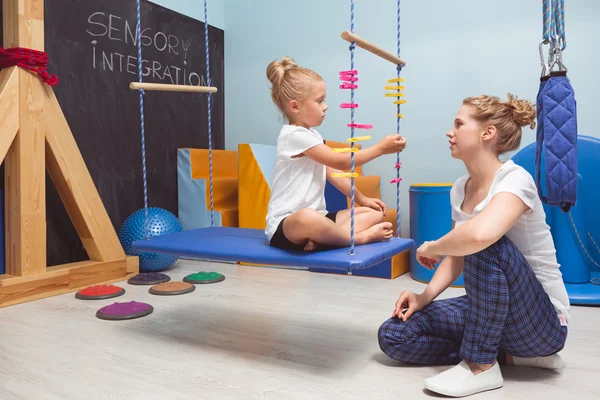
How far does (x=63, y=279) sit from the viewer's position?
2494 mm

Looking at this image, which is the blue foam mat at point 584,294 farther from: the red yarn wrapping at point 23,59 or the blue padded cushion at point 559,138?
the red yarn wrapping at point 23,59

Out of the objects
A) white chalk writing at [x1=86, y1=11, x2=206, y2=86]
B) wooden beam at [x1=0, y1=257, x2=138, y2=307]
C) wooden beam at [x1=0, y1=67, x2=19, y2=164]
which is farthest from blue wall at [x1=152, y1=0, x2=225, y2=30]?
wooden beam at [x1=0, y1=257, x2=138, y2=307]

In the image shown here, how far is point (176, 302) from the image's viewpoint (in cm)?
233

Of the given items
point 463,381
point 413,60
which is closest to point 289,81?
point 463,381

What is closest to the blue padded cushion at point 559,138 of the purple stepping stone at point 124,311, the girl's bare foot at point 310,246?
the girl's bare foot at point 310,246

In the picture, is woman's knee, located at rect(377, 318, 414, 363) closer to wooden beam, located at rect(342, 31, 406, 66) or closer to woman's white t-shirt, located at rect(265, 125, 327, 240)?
woman's white t-shirt, located at rect(265, 125, 327, 240)

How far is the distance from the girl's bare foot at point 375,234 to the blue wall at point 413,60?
1.60 metres

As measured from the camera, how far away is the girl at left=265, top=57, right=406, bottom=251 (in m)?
1.58

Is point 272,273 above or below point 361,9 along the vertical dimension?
below

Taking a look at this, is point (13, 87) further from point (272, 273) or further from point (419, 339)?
point (419, 339)

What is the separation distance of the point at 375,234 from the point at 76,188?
1.68m

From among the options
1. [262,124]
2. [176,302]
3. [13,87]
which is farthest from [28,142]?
[262,124]

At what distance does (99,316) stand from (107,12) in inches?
73.8

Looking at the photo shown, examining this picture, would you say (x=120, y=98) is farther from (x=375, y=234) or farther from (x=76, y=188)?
(x=375, y=234)
